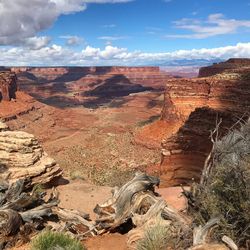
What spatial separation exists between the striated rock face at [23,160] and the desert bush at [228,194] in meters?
8.83

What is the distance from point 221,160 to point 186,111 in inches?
1323

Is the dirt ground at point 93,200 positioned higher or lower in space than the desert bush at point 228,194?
lower

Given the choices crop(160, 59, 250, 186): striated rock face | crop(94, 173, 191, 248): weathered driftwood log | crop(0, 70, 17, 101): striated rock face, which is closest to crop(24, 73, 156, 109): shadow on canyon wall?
crop(0, 70, 17, 101): striated rock face

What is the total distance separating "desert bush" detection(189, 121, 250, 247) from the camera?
8961mm

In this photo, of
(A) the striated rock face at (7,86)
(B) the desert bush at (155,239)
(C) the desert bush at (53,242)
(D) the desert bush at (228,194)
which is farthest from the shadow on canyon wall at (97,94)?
(B) the desert bush at (155,239)

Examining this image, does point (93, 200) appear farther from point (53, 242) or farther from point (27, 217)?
point (53, 242)

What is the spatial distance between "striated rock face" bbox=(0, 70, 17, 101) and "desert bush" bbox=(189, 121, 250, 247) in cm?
8682

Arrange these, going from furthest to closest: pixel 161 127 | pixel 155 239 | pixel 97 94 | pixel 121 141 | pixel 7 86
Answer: pixel 97 94, pixel 7 86, pixel 121 141, pixel 161 127, pixel 155 239

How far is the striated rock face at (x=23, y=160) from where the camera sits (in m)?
17.5

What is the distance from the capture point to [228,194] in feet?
31.5

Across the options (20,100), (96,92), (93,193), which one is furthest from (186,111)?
(96,92)

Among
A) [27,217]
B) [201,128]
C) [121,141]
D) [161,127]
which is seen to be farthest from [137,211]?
[121,141]

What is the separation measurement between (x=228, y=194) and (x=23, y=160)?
10.5 metres

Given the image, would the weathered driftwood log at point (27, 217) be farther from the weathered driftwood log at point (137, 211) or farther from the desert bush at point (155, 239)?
the desert bush at point (155, 239)
